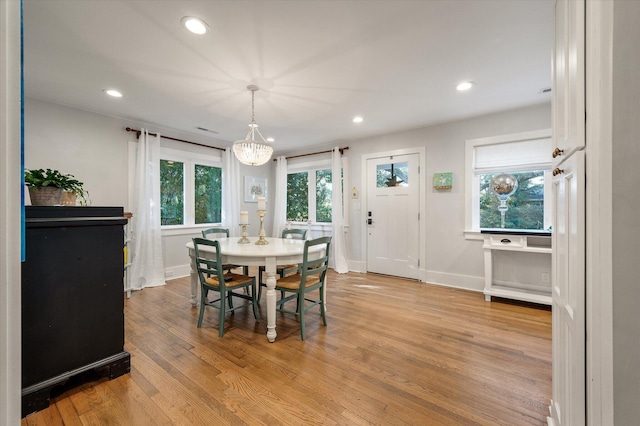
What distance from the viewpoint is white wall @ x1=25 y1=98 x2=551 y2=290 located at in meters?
3.27

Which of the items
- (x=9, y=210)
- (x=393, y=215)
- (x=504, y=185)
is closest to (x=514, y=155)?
(x=504, y=185)

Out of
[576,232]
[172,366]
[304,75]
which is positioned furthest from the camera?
[304,75]

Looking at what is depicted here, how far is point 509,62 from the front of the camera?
93.3 inches

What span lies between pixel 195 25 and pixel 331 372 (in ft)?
8.70

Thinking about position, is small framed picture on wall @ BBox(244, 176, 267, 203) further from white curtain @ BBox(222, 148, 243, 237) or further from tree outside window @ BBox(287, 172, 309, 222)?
tree outside window @ BBox(287, 172, 309, 222)

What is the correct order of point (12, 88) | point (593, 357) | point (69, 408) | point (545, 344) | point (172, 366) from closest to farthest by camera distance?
point (12, 88) < point (593, 357) < point (69, 408) < point (172, 366) < point (545, 344)

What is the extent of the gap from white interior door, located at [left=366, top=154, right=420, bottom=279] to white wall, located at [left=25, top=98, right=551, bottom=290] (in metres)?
0.22

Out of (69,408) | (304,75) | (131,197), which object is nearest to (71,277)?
(69,408)

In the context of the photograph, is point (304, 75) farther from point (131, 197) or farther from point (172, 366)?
point (131, 197)

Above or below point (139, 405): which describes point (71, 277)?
above

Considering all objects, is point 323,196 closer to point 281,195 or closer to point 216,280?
point 281,195

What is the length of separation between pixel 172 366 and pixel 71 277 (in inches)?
36.1

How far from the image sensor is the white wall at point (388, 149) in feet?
10.7

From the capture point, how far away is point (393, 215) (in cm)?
454
